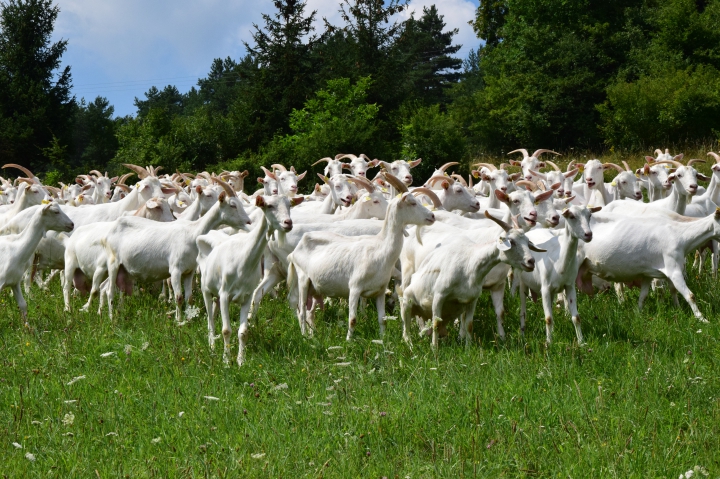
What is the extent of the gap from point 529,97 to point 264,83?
1161cm

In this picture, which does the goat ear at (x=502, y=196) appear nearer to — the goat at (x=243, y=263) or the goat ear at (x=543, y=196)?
the goat ear at (x=543, y=196)

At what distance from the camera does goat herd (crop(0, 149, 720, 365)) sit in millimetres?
7195

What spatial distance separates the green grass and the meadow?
0.6 inches

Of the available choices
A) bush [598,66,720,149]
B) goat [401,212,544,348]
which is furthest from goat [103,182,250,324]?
bush [598,66,720,149]

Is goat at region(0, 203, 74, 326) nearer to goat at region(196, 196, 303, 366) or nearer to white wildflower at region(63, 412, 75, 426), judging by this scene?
goat at region(196, 196, 303, 366)

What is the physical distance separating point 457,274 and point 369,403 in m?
1.77

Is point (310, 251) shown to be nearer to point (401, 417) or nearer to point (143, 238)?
point (143, 238)

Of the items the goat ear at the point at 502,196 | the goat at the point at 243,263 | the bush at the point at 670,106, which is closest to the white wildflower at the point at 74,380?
the goat at the point at 243,263

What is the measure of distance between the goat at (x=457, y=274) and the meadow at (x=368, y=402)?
0.91 ft

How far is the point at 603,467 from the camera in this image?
4562 millimetres

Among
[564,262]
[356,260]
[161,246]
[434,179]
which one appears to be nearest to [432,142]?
[434,179]

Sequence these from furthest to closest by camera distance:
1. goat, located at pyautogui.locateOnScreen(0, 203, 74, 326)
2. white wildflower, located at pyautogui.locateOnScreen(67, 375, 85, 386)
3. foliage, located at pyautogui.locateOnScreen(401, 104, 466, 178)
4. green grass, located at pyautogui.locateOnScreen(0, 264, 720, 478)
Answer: foliage, located at pyautogui.locateOnScreen(401, 104, 466, 178), goat, located at pyautogui.locateOnScreen(0, 203, 74, 326), white wildflower, located at pyautogui.locateOnScreen(67, 375, 85, 386), green grass, located at pyautogui.locateOnScreen(0, 264, 720, 478)

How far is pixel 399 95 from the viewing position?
36.9 metres

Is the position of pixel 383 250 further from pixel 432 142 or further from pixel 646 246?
pixel 432 142
